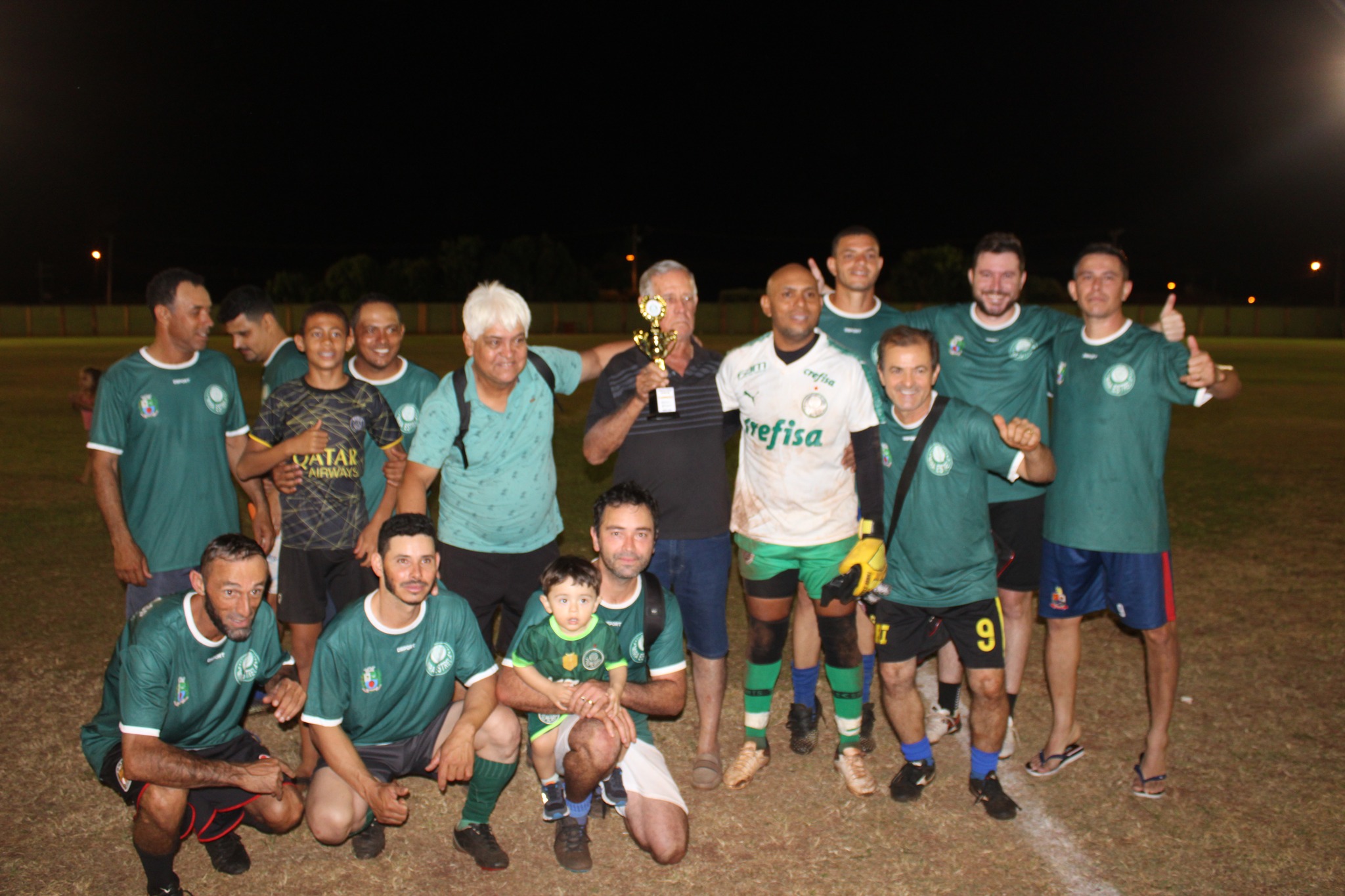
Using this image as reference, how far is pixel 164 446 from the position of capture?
193 inches

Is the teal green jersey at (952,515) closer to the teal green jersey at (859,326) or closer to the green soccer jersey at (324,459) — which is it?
the teal green jersey at (859,326)

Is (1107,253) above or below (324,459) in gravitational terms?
above

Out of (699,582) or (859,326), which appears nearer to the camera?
(699,582)

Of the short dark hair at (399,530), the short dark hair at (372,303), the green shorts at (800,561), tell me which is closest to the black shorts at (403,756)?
the short dark hair at (399,530)

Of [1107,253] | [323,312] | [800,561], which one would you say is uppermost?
[1107,253]

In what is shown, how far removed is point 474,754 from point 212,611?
4.00ft

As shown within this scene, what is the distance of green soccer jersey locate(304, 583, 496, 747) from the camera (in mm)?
4059

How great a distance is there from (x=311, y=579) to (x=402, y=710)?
1.13 meters

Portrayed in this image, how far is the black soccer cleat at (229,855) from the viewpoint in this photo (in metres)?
4.05

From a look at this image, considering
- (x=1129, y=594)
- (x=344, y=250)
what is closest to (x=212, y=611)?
(x=1129, y=594)

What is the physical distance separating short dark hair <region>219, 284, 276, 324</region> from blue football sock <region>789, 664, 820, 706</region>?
3993 millimetres

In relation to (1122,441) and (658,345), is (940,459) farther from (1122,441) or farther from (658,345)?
(658,345)

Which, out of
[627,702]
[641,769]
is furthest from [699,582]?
[641,769]

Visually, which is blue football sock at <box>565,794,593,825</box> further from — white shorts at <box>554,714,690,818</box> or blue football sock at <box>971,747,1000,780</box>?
blue football sock at <box>971,747,1000,780</box>
